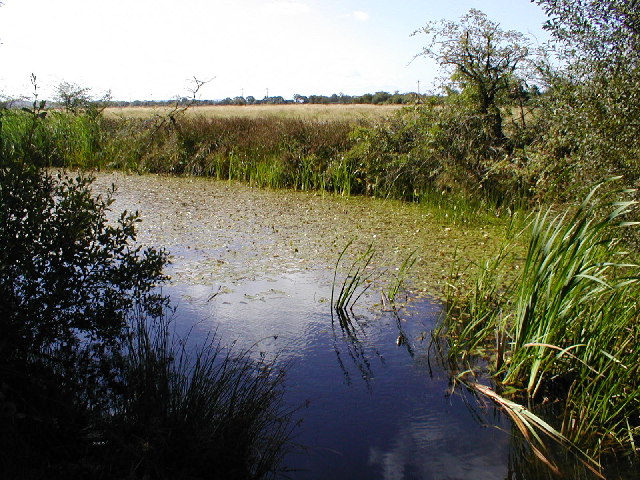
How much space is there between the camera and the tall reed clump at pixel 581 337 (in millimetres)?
3016

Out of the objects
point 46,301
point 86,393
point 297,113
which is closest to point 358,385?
point 86,393

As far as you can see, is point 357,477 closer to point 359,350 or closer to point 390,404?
point 390,404

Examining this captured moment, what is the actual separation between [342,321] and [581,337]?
6.46 feet

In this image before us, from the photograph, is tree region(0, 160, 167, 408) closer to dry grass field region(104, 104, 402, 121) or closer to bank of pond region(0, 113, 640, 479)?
bank of pond region(0, 113, 640, 479)

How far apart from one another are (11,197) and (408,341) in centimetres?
283

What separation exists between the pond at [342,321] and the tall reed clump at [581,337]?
37 cm

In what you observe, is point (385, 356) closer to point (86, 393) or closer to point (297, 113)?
point (86, 393)

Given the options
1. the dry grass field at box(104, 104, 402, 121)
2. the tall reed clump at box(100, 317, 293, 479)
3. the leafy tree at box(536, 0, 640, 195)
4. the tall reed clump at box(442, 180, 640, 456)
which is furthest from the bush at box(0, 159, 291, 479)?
the dry grass field at box(104, 104, 402, 121)

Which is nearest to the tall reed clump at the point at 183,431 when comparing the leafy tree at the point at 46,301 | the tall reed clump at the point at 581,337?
the leafy tree at the point at 46,301

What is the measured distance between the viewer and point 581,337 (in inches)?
132

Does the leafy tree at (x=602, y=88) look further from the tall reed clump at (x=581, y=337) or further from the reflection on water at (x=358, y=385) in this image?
the reflection on water at (x=358, y=385)

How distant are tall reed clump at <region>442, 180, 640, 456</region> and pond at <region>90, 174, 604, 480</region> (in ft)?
1.21

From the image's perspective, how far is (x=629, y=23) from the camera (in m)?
4.40

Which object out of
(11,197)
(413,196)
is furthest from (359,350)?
(413,196)
